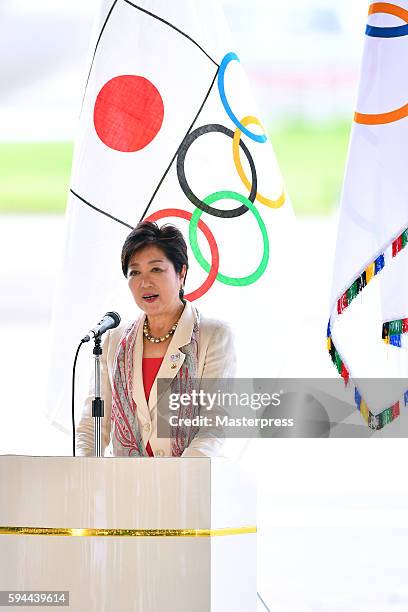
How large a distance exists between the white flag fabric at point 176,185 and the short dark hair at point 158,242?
13.5 inches

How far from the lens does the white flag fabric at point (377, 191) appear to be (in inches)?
117

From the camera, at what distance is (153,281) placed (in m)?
2.83

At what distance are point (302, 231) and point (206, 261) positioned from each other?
1.45ft

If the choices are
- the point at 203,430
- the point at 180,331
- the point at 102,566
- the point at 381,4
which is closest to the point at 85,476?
the point at 102,566

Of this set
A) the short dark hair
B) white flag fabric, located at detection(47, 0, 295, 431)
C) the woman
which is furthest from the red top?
white flag fabric, located at detection(47, 0, 295, 431)

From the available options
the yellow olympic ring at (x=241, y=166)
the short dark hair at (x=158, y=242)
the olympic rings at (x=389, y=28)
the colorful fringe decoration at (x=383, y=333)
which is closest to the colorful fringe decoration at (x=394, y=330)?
the colorful fringe decoration at (x=383, y=333)

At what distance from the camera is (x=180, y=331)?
9.19ft

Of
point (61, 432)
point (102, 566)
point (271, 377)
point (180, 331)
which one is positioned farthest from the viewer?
point (61, 432)

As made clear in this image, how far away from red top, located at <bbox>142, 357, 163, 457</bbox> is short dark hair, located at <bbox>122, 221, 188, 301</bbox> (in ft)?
0.94

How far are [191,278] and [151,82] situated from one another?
0.70m

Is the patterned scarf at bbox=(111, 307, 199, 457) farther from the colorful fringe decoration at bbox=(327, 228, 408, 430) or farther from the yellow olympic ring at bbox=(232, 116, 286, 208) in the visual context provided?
the yellow olympic ring at bbox=(232, 116, 286, 208)

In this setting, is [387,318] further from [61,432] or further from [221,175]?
[61,432]

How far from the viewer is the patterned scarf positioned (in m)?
2.65

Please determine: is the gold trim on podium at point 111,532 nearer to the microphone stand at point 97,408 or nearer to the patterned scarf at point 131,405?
the microphone stand at point 97,408
